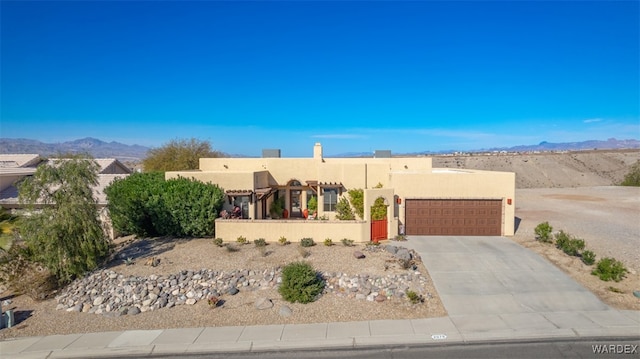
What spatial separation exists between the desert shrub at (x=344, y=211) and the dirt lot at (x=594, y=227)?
8.80 meters

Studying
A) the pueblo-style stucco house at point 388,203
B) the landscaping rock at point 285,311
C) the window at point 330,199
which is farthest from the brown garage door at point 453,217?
the landscaping rock at point 285,311

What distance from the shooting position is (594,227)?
2122 cm

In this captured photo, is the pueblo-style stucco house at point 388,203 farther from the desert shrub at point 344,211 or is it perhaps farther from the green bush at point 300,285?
the green bush at point 300,285

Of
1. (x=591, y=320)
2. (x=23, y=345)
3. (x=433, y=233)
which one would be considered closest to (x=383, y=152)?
(x=433, y=233)

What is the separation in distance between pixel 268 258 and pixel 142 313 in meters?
5.32

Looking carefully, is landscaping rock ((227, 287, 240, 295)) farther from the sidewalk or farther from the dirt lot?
the dirt lot

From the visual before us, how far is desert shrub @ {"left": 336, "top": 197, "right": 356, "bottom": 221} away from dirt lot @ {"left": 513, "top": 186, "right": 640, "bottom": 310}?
8805 millimetres

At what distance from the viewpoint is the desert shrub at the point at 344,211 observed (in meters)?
20.9

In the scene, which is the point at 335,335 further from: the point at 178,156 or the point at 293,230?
the point at 178,156

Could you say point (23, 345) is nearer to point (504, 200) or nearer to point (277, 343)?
point (277, 343)

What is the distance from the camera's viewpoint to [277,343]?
33.4 feet

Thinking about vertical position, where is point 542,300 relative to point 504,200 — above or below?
below

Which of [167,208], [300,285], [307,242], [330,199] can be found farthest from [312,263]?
[167,208]

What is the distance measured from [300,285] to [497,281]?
7.53 m
